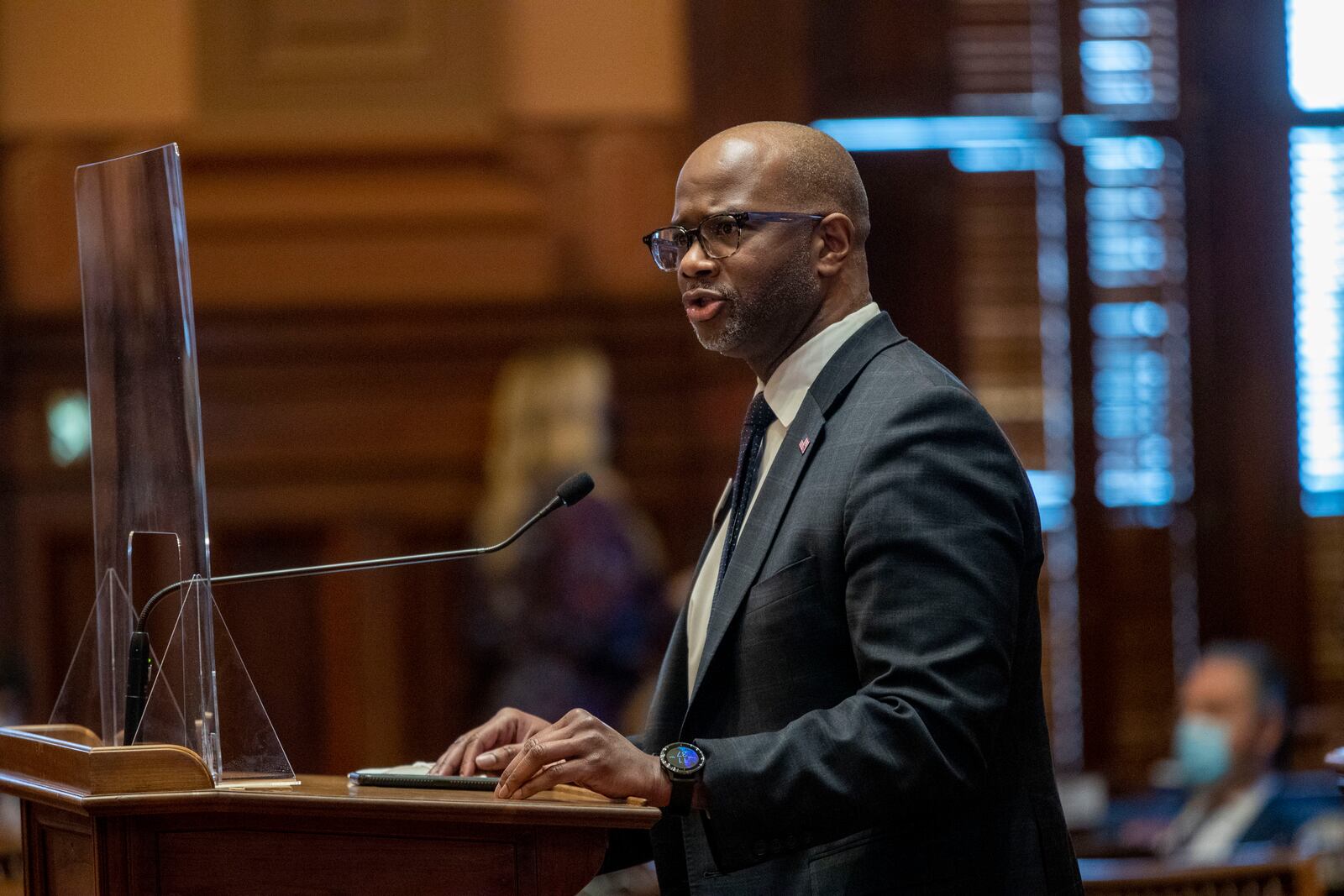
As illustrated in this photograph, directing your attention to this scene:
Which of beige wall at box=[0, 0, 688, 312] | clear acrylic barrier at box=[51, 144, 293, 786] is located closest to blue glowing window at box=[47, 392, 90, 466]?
beige wall at box=[0, 0, 688, 312]

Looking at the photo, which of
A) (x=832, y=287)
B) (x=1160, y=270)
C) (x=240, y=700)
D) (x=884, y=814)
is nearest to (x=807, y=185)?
(x=832, y=287)

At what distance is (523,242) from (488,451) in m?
0.71

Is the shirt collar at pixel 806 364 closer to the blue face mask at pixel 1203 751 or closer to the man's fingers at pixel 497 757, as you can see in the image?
the man's fingers at pixel 497 757

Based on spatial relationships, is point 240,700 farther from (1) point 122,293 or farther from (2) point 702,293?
(2) point 702,293

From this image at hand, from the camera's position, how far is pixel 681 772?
174 centimetres

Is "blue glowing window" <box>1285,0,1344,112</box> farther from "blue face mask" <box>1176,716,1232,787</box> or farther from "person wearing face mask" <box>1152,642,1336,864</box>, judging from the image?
"blue face mask" <box>1176,716,1232,787</box>

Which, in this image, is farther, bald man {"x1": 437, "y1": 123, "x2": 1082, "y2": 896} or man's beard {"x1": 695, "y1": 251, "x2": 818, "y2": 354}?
man's beard {"x1": 695, "y1": 251, "x2": 818, "y2": 354}

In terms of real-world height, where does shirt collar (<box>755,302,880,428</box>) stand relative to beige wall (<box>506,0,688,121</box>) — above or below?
below

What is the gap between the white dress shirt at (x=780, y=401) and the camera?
212 centimetres

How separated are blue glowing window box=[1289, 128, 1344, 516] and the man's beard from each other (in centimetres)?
399

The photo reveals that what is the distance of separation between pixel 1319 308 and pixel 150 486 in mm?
4634

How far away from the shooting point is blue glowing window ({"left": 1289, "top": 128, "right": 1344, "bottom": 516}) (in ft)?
18.4

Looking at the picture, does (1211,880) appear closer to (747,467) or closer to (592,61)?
(747,467)

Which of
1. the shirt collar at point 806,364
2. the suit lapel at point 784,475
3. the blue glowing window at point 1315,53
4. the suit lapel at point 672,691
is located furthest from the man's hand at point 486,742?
the blue glowing window at point 1315,53
